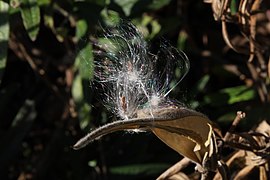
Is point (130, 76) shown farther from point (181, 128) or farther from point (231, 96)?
point (231, 96)

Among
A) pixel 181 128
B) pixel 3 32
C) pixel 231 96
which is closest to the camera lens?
pixel 181 128

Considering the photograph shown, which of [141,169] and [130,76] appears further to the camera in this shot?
[141,169]

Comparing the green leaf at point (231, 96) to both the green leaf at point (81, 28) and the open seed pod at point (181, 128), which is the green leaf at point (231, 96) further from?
the open seed pod at point (181, 128)

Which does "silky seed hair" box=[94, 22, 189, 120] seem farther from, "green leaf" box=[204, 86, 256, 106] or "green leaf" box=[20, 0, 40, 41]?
"green leaf" box=[204, 86, 256, 106]

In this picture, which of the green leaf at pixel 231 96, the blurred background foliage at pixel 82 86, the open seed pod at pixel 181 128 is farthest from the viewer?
the green leaf at pixel 231 96

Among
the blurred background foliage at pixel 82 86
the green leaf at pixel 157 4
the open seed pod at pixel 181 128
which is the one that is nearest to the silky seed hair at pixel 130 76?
Result: the open seed pod at pixel 181 128


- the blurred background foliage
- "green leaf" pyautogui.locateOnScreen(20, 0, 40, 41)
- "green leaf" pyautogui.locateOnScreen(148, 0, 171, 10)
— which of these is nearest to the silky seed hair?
the blurred background foliage

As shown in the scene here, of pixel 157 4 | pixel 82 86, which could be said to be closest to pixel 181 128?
pixel 82 86

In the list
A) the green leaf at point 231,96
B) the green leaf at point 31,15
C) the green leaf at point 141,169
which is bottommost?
the green leaf at point 141,169
